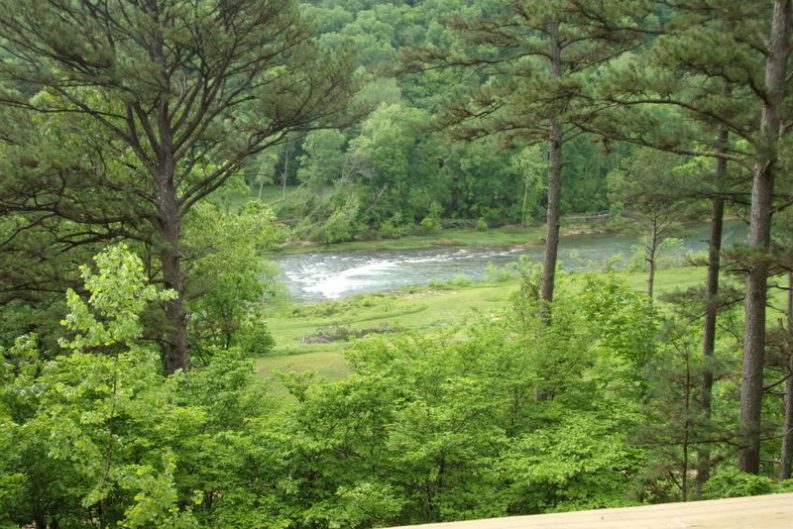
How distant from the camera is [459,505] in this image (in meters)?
7.92

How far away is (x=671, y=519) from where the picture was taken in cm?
181

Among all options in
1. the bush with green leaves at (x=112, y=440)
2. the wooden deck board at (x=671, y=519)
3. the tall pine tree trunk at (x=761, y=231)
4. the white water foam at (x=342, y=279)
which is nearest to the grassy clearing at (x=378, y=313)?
the white water foam at (x=342, y=279)

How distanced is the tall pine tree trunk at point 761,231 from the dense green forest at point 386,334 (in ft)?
0.08

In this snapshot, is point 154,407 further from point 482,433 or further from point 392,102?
point 392,102

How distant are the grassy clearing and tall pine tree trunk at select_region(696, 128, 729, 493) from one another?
499 inches

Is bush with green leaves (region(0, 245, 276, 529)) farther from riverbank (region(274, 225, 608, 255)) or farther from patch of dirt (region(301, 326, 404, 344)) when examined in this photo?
riverbank (region(274, 225, 608, 255))

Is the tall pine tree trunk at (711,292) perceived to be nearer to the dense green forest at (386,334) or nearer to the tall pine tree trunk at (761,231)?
the dense green forest at (386,334)

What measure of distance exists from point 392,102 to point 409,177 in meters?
8.00

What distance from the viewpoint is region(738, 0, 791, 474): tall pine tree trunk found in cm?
707

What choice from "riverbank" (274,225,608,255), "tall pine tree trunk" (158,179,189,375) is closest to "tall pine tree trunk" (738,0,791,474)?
"tall pine tree trunk" (158,179,189,375)

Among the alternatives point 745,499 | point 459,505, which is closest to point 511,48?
point 459,505

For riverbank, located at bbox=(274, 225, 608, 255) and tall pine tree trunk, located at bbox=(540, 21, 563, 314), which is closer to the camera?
tall pine tree trunk, located at bbox=(540, 21, 563, 314)

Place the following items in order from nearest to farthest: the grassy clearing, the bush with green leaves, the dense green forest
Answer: the bush with green leaves
the dense green forest
the grassy clearing

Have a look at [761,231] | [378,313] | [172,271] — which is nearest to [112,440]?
[761,231]
